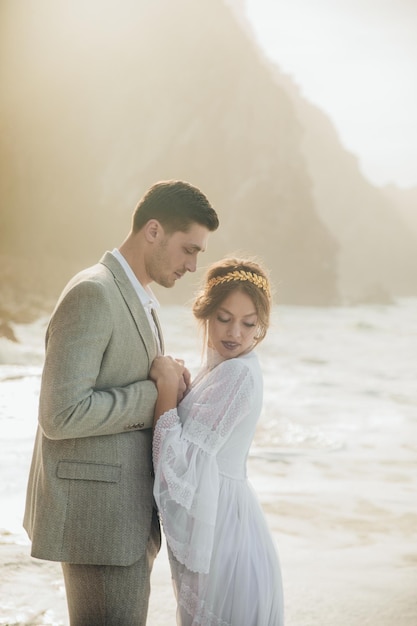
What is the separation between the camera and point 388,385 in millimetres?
17875

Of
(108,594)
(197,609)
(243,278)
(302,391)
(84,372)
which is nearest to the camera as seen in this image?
(84,372)

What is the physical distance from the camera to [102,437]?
1.74 meters

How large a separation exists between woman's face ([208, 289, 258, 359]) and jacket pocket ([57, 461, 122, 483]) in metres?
0.42

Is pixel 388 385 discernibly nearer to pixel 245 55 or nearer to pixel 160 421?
pixel 160 421

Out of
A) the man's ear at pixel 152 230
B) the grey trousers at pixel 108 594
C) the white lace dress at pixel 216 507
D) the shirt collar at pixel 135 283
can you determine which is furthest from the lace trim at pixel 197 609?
the man's ear at pixel 152 230

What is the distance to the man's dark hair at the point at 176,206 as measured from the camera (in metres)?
1.85

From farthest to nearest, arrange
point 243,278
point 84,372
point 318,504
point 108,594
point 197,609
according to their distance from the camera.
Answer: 1. point 318,504
2. point 243,278
3. point 197,609
4. point 108,594
5. point 84,372

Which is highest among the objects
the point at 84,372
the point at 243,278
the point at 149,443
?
the point at 243,278

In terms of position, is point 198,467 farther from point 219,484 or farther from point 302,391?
point 302,391

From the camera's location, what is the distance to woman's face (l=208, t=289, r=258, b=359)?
1.95m

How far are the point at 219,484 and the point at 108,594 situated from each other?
36 cm

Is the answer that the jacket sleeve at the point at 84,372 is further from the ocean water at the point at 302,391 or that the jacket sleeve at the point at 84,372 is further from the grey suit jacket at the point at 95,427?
the ocean water at the point at 302,391

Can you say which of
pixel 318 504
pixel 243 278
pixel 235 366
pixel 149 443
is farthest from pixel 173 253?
pixel 318 504

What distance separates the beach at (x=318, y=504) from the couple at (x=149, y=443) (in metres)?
0.31
